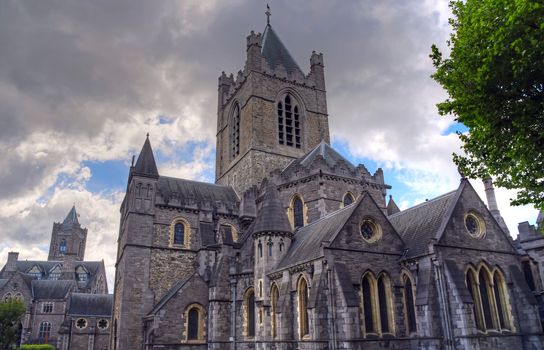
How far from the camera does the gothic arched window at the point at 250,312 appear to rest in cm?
2703

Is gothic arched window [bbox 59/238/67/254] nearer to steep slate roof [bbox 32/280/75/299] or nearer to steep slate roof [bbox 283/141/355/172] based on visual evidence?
steep slate roof [bbox 32/280/75/299]

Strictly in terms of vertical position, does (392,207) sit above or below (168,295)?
above

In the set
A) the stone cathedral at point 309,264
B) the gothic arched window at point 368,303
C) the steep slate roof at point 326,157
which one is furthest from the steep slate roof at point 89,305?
the gothic arched window at point 368,303

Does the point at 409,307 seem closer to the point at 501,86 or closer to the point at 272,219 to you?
the point at 272,219

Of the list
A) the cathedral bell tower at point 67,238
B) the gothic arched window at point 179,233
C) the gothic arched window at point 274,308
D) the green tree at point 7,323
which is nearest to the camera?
the gothic arched window at point 274,308

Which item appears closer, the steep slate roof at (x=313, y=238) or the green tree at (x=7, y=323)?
the steep slate roof at (x=313, y=238)

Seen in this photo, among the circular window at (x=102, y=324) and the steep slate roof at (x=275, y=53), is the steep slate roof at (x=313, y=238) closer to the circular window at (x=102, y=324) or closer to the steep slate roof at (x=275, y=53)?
the steep slate roof at (x=275, y=53)

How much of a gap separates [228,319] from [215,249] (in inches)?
244

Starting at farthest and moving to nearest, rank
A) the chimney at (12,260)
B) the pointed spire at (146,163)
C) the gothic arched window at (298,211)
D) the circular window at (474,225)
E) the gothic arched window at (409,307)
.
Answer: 1. the chimney at (12,260)
2. the pointed spire at (146,163)
3. the gothic arched window at (298,211)
4. the circular window at (474,225)
5. the gothic arched window at (409,307)

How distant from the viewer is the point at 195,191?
3866 centimetres

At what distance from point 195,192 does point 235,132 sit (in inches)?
446

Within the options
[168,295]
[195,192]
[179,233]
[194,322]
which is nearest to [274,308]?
[194,322]

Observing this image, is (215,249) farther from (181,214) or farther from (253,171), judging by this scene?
(253,171)

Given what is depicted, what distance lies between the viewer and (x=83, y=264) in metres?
89.4
